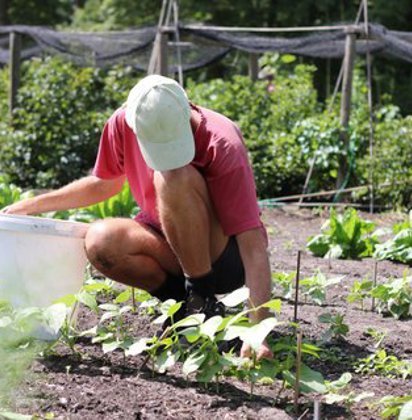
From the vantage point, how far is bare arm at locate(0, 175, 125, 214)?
3.49 m

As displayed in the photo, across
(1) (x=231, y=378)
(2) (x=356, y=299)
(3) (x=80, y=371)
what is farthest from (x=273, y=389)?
(2) (x=356, y=299)

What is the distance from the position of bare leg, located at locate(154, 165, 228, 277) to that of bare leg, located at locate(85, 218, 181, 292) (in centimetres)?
14

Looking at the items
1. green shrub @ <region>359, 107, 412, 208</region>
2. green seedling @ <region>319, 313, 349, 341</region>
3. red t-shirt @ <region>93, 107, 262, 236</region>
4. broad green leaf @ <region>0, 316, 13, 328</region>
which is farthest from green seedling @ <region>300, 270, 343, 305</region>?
green shrub @ <region>359, 107, 412, 208</region>

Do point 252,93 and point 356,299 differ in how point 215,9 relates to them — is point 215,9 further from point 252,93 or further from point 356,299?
point 356,299

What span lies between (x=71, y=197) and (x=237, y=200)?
0.73 meters

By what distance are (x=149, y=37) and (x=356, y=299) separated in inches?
234

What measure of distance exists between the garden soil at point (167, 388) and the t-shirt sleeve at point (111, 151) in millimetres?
584

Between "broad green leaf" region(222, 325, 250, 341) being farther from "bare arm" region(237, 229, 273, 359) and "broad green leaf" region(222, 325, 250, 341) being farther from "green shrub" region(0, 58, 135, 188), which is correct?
"green shrub" region(0, 58, 135, 188)

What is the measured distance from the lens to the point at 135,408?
272cm

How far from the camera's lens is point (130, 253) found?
3.29 meters

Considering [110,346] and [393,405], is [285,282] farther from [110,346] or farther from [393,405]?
[393,405]

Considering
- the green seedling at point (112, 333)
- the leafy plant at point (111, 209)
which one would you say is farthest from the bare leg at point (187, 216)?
the leafy plant at point (111, 209)

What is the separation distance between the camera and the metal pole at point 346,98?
8227 millimetres

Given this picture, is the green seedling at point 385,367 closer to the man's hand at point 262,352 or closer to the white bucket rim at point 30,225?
the man's hand at point 262,352
